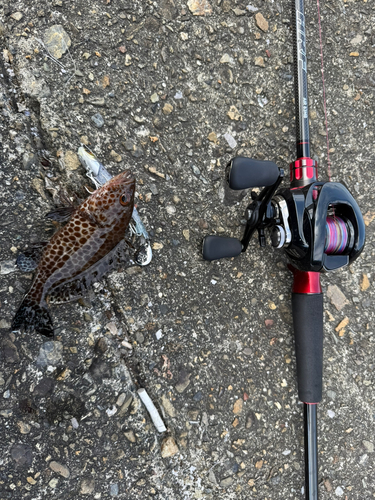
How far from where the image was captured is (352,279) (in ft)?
8.36

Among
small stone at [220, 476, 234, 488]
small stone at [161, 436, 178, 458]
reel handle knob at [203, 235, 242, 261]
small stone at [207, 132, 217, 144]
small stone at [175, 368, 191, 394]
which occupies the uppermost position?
small stone at [207, 132, 217, 144]

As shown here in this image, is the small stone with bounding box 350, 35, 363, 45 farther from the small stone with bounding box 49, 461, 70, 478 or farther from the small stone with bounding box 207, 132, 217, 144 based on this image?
the small stone with bounding box 49, 461, 70, 478

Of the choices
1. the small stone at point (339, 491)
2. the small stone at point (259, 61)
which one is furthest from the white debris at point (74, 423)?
the small stone at point (259, 61)

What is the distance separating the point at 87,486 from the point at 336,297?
2063 millimetres

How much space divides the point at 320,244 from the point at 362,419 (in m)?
1.62

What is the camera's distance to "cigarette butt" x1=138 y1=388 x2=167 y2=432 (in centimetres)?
207

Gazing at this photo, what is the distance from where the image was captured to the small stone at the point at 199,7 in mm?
2275

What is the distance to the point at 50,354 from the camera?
1952 millimetres

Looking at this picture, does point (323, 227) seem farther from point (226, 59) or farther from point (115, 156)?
point (226, 59)

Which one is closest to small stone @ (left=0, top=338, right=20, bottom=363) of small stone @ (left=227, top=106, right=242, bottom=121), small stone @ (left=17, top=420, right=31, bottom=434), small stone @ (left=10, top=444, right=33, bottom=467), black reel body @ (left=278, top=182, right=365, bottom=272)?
small stone @ (left=17, top=420, right=31, bottom=434)

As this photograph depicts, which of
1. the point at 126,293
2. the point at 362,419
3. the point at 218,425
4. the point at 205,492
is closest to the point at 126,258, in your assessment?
the point at 126,293

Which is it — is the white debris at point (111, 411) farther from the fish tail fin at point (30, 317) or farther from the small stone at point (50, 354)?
the fish tail fin at point (30, 317)

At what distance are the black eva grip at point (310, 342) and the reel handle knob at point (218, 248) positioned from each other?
49 cm

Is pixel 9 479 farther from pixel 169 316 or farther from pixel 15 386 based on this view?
pixel 169 316
